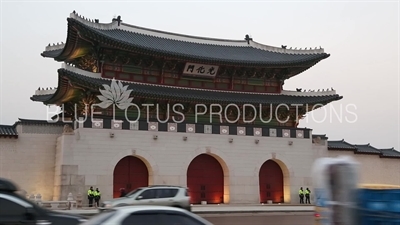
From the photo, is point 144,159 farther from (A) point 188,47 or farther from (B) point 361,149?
(B) point 361,149

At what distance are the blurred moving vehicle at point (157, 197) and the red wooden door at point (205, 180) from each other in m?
10.2

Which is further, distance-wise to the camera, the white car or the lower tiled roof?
the lower tiled roof

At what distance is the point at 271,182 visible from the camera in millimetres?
32906

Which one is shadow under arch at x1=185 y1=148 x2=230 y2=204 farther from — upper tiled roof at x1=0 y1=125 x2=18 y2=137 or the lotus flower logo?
upper tiled roof at x1=0 y1=125 x2=18 y2=137

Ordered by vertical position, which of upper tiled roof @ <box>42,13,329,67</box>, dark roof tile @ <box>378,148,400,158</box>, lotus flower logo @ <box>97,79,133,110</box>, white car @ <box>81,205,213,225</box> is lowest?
white car @ <box>81,205,213,225</box>

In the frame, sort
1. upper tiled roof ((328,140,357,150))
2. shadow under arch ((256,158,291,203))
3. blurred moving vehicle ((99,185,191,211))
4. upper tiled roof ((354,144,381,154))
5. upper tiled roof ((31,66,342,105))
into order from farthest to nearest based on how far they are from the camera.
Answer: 1. upper tiled roof ((354,144,381,154))
2. upper tiled roof ((328,140,357,150))
3. shadow under arch ((256,158,291,203))
4. upper tiled roof ((31,66,342,105))
5. blurred moving vehicle ((99,185,191,211))

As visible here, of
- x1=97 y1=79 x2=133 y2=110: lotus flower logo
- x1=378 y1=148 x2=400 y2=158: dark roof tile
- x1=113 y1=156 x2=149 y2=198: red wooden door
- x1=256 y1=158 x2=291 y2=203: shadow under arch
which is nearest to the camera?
x1=113 y1=156 x2=149 y2=198: red wooden door

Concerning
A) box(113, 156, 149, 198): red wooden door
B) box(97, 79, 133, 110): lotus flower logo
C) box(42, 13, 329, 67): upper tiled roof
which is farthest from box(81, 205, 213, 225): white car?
box(42, 13, 329, 67): upper tiled roof

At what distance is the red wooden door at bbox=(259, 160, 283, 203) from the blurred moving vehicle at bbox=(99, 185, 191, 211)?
13.1m

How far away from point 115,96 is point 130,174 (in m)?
4.82

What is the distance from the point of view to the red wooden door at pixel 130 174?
2873 cm

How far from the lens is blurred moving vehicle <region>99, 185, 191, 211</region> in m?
19.1

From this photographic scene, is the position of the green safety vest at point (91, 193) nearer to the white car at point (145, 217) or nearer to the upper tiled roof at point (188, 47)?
the upper tiled roof at point (188, 47)

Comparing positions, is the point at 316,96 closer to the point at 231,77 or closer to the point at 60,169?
the point at 231,77
